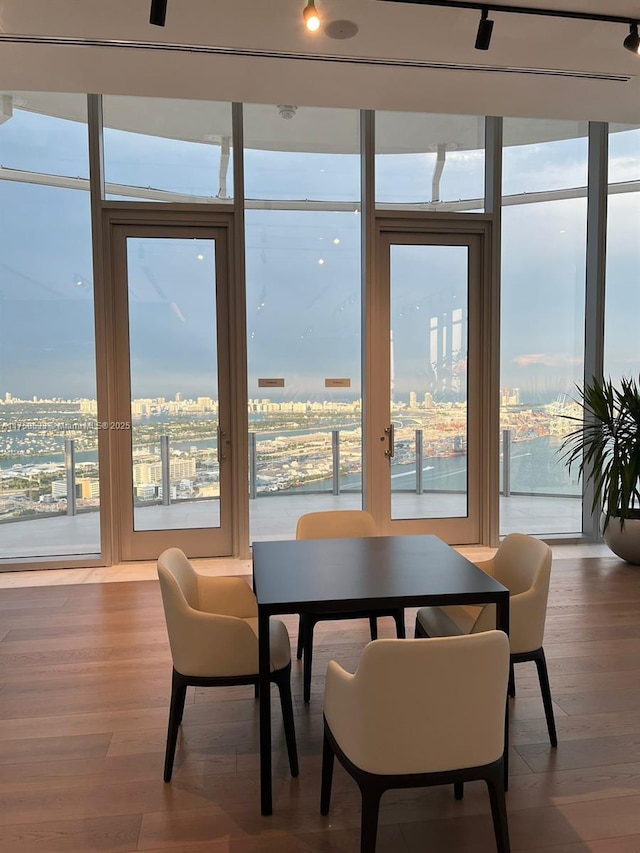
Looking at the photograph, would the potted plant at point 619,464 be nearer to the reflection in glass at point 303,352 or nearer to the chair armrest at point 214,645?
the reflection in glass at point 303,352

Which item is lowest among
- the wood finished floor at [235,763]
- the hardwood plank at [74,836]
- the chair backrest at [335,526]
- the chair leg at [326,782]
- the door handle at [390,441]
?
the hardwood plank at [74,836]

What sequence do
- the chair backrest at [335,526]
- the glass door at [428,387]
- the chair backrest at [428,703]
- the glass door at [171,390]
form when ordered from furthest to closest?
the glass door at [428,387]
the glass door at [171,390]
the chair backrest at [335,526]
the chair backrest at [428,703]

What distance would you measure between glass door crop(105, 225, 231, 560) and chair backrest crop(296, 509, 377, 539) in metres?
2.04

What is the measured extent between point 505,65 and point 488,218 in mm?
1729

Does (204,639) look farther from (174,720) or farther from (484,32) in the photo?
(484,32)

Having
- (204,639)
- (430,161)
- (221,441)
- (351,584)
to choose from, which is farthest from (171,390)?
(351,584)

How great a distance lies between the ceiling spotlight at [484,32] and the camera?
3.22 meters

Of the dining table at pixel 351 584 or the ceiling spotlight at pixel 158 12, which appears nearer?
the dining table at pixel 351 584

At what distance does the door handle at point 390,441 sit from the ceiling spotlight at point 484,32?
2915 mm

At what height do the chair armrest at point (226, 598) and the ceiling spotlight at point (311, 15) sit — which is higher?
the ceiling spotlight at point (311, 15)

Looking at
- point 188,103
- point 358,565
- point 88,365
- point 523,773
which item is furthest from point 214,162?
point 523,773

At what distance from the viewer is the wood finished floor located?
6.57ft

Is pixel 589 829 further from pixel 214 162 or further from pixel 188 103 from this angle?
pixel 188 103

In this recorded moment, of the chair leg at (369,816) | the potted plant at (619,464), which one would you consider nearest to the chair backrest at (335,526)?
the chair leg at (369,816)
